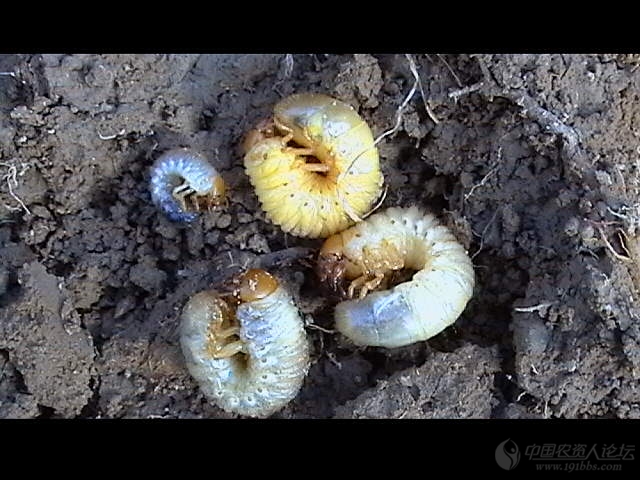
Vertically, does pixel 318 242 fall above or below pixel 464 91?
below

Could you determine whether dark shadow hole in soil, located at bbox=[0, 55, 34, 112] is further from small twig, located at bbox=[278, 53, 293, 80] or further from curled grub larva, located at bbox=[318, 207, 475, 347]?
curled grub larva, located at bbox=[318, 207, 475, 347]

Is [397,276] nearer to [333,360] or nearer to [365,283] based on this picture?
[365,283]

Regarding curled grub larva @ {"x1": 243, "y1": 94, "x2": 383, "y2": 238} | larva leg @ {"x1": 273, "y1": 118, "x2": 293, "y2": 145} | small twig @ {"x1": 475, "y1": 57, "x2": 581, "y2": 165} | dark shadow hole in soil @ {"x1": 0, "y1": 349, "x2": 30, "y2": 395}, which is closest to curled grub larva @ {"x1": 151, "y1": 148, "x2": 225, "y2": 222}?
curled grub larva @ {"x1": 243, "y1": 94, "x2": 383, "y2": 238}

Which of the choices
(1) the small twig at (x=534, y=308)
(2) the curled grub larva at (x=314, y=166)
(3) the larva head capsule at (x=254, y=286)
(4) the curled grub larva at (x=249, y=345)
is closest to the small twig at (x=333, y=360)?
(4) the curled grub larva at (x=249, y=345)

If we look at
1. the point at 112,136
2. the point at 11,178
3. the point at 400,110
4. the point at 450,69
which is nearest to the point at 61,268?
the point at 11,178

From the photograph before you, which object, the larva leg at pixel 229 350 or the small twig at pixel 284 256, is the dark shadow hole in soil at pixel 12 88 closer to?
the small twig at pixel 284 256
